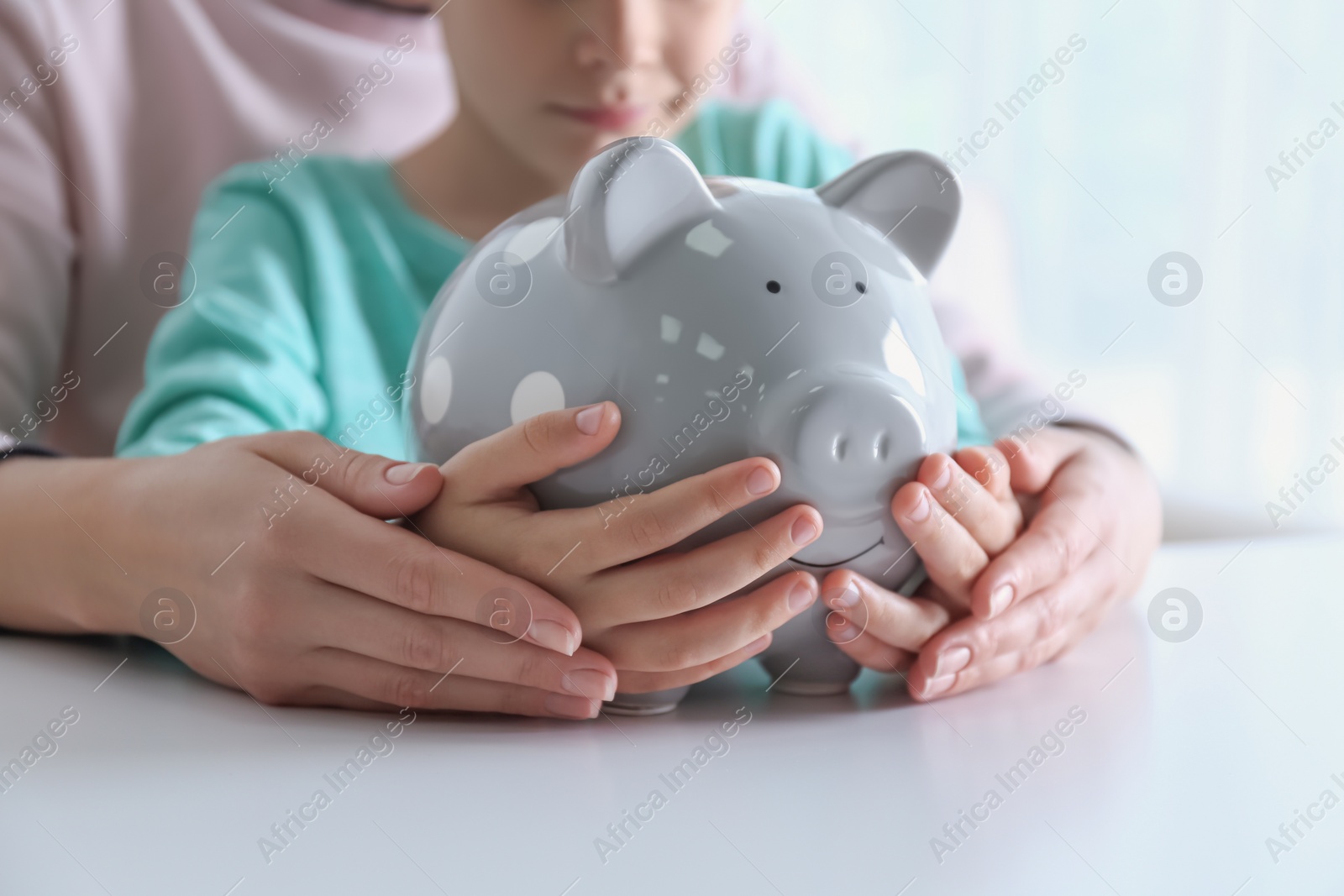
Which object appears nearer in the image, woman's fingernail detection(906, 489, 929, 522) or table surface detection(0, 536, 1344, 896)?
table surface detection(0, 536, 1344, 896)

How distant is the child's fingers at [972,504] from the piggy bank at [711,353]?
→ 1 centimetres

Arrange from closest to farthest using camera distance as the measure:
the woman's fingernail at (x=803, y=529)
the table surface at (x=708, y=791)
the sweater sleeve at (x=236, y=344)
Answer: the table surface at (x=708, y=791), the woman's fingernail at (x=803, y=529), the sweater sleeve at (x=236, y=344)

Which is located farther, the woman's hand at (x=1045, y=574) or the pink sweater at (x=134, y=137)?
the pink sweater at (x=134, y=137)

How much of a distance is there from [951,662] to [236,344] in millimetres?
592

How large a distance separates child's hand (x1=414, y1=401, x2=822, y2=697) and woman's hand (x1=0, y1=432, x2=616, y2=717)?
0.5 inches

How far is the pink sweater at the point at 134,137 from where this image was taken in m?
1.10

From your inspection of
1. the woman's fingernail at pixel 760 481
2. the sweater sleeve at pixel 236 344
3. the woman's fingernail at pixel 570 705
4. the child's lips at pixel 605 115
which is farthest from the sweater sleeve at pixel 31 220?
the woman's fingernail at pixel 760 481

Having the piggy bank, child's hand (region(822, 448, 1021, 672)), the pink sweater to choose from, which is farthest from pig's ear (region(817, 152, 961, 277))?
the pink sweater

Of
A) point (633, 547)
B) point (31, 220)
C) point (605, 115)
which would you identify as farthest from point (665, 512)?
point (31, 220)

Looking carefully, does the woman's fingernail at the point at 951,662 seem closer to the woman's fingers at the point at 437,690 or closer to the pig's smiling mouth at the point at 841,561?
the pig's smiling mouth at the point at 841,561

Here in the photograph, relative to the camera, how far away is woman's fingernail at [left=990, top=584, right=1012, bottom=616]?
62 cm

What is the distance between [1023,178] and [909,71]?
12.2 inches

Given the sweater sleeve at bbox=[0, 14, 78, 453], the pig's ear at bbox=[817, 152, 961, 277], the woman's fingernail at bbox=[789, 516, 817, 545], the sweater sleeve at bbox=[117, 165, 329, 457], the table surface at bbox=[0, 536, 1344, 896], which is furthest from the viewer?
the sweater sleeve at bbox=[0, 14, 78, 453]

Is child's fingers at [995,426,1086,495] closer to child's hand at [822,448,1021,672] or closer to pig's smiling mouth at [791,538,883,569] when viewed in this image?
child's hand at [822,448,1021,672]
